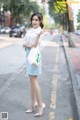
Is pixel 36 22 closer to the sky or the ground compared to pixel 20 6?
closer to the sky

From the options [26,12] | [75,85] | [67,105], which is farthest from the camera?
[26,12]

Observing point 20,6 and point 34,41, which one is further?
point 20,6

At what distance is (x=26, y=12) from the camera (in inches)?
2842

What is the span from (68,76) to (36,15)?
602cm

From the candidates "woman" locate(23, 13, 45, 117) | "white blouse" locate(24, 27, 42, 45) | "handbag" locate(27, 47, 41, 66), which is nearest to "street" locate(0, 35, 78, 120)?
"woman" locate(23, 13, 45, 117)

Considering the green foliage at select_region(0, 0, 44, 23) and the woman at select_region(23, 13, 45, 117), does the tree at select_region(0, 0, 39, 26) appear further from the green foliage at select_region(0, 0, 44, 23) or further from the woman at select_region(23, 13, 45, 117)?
the woman at select_region(23, 13, 45, 117)

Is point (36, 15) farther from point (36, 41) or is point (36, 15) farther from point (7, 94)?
point (7, 94)

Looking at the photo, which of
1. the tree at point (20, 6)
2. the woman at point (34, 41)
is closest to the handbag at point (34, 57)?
the woman at point (34, 41)

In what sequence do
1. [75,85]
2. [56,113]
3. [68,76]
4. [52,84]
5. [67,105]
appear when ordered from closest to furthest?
1. [56,113]
2. [67,105]
3. [75,85]
4. [52,84]
5. [68,76]

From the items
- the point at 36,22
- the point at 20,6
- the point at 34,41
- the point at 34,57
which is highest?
the point at 36,22

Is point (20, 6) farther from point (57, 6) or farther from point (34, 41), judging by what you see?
point (34, 41)

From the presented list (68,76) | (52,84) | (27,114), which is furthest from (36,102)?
(68,76)

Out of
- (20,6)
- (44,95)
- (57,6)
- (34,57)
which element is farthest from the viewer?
(20,6)

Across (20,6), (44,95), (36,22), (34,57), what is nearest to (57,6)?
(20,6)
